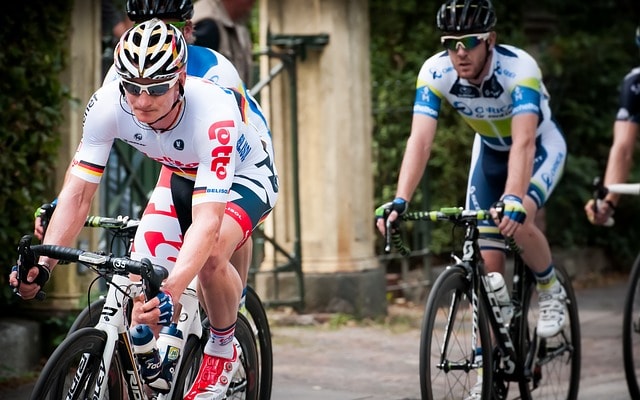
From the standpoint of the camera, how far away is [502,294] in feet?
21.2

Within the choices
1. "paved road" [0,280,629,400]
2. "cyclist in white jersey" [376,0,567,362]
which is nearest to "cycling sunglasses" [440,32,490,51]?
"cyclist in white jersey" [376,0,567,362]

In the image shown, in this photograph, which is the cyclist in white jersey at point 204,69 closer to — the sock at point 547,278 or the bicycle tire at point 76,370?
the bicycle tire at point 76,370

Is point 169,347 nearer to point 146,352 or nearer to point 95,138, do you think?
point 146,352

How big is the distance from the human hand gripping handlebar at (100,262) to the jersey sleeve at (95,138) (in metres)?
0.53

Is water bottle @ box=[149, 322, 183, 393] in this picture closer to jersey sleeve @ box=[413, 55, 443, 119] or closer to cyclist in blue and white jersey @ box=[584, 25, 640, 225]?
jersey sleeve @ box=[413, 55, 443, 119]

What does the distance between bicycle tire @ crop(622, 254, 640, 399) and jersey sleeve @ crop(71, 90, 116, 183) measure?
10.7 feet

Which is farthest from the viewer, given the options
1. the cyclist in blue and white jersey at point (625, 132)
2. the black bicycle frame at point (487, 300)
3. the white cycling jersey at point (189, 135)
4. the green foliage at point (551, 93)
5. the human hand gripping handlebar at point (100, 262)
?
the green foliage at point (551, 93)

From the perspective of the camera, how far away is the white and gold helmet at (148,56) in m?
4.55

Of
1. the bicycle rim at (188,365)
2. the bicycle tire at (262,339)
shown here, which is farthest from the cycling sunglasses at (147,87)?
the bicycle tire at (262,339)

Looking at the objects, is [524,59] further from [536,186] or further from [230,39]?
[230,39]

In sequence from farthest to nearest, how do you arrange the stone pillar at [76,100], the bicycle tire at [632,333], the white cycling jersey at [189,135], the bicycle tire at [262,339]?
the stone pillar at [76,100], the bicycle tire at [632,333], the bicycle tire at [262,339], the white cycling jersey at [189,135]

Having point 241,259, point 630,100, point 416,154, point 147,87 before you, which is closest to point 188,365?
point 241,259

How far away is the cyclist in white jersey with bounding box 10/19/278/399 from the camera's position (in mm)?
4566

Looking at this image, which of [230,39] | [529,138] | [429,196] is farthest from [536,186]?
[429,196]
